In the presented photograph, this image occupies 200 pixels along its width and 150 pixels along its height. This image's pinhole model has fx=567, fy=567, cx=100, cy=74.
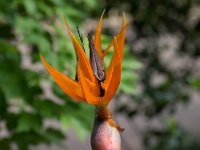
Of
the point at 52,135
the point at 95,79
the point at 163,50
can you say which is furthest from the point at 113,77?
the point at 163,50

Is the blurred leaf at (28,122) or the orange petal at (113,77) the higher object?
the orange petal at (113,77)

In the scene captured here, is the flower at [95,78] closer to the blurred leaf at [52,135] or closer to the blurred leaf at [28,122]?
the blurred leaf at [28,122]

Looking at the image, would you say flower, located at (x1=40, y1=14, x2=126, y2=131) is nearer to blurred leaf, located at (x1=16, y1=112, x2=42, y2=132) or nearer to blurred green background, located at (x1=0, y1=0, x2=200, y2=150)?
blurred green background, located at (x1=0, y1=0, x2=200, y2=150)

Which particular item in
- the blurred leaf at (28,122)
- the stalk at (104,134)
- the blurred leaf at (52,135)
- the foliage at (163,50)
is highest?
the stalk at (104,134)

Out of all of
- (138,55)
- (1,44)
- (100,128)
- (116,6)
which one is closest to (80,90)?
(100,128)

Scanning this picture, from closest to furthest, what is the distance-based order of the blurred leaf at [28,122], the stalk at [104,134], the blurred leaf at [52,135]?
the stalk at [104,134] → the blurred leaf at [28,122] → the blurred leaf at [52,135]

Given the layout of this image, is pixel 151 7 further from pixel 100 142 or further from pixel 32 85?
pixel 100 142

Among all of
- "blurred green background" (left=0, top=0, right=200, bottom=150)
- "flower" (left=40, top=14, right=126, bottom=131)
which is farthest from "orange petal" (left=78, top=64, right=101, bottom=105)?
"blurred green background" (left=0, top=0, right=200, bottom=150)

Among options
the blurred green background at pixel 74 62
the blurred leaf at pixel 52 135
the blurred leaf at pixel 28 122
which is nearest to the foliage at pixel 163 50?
the blurred green background at pixel 74 62

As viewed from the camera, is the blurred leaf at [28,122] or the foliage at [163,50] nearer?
the blurred leaf at [28,122]
